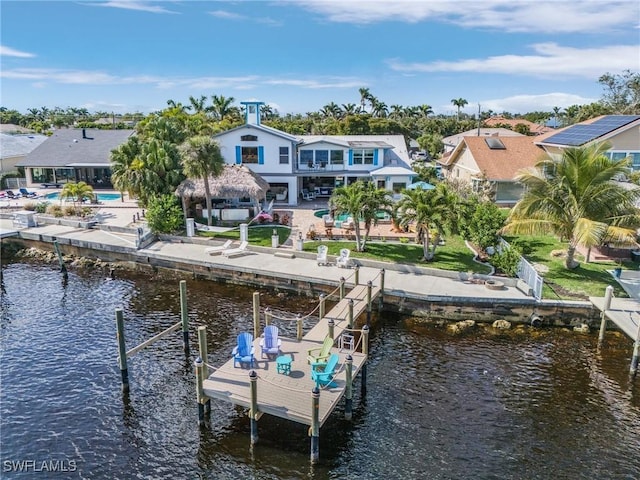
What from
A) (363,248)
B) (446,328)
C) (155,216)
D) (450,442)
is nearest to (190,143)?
(155,216)

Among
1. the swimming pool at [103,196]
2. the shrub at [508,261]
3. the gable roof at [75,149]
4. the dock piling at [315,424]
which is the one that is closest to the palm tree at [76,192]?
the swimming pool at [103,196]

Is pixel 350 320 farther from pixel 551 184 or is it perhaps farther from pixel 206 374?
pixel 551 184

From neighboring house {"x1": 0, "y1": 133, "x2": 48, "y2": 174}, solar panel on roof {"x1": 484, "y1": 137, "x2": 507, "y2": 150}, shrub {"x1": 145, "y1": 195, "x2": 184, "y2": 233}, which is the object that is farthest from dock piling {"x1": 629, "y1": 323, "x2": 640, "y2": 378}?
neighboring house {"x1": 0, "y1": 133, "x2": 48, "y2": 174}

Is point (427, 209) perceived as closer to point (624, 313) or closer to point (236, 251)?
point (624, 313)

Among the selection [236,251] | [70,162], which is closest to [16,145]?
[70,162]

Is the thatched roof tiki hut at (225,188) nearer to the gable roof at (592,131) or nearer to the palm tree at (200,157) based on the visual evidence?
the palm tree at (200,157)

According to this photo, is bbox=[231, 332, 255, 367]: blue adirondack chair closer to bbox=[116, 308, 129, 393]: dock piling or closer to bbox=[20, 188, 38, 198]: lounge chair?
bbox=[116, 308, 129, 393]: dock piling

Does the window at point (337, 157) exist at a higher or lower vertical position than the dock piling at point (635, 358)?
higher
